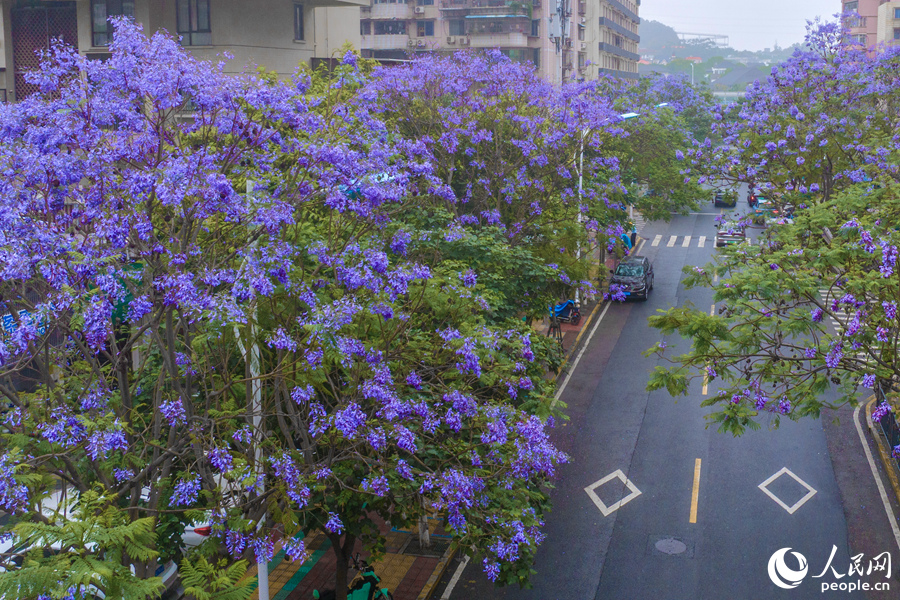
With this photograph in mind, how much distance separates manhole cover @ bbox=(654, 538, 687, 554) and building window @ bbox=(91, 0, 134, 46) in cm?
2071

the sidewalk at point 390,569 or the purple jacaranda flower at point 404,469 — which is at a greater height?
the purple jacaranda flower at point 404,469

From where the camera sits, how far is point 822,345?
1345cm

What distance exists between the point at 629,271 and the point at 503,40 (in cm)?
3302

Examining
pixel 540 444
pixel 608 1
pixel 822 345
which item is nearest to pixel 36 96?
pixel 540 444

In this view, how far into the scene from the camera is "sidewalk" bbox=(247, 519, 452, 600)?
14961mm

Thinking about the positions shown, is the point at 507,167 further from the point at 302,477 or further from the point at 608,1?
the point at 608,1

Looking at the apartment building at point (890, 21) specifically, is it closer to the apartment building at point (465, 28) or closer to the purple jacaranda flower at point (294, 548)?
the apartment building at point (465, 28)

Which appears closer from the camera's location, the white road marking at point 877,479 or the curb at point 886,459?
the white road marking at point 877,479

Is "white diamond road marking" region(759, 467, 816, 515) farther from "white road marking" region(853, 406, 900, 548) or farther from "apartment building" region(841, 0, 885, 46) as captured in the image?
"apartment building" region(841, 0, 885, 46)

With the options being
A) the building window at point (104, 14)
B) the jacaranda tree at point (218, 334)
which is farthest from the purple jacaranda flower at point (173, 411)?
the building window at point (104, 14)

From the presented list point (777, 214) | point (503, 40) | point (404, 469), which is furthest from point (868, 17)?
point (404, 469)

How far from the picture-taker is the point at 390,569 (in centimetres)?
1565

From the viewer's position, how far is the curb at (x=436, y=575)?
14789 mm

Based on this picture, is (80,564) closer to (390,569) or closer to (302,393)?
(302,393)
